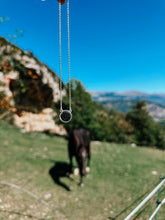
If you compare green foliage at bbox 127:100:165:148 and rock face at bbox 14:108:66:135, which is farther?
green foliage at bbox 127:100:165:148

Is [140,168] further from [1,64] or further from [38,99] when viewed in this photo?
[38,99]

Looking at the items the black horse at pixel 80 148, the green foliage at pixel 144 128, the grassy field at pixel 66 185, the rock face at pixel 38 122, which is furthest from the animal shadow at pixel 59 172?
the green foliage at pixel 144 128

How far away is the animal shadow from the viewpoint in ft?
29.8

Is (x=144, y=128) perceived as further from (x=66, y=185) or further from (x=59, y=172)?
(x=66, y=185)

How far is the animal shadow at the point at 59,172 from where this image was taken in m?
9.07

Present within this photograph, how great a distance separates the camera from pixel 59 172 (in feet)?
34.1

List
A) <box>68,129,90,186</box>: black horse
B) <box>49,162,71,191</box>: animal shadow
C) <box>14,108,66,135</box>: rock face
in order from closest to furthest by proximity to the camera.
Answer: <box>68,129,90,186</box>: black horse → <box>49,162,71,191</box>: animal shadow → <box>14,108,66,135</box>: rock face

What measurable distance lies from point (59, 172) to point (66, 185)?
1.60 m

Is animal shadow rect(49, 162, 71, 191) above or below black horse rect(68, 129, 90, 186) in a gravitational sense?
below

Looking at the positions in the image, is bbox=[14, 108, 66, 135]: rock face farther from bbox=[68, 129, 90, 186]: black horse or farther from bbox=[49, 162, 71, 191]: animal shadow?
bbox=[68, 129, 90, 186]: black horse

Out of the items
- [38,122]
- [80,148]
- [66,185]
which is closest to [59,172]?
[66,185]

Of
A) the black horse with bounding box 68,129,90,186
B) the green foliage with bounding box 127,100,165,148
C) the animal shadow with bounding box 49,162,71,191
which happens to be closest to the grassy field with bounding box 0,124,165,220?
the animal shadow with bounding box 49,162,71,191

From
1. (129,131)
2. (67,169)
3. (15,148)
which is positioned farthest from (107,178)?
(129,131)

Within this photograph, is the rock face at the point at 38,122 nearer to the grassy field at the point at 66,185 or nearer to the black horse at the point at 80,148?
the grassy field at the point at 66,185
